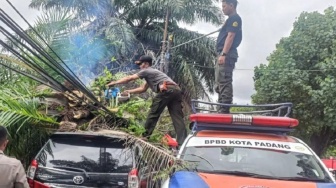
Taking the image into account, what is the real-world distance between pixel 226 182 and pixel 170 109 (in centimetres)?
295

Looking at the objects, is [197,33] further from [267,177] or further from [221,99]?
[267,177]

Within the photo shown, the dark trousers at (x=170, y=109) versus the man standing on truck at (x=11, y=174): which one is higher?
the dark trousers at (x=170, y=109)

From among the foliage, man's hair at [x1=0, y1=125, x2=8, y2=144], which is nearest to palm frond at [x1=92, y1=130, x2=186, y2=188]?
man's hair at [x1=0, y1=125, x2=8, y2=144]

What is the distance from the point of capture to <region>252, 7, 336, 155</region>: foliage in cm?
1819

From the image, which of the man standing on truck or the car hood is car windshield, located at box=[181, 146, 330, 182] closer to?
the car hood

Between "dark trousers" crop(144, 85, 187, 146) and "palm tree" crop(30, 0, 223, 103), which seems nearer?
"dark trousers" crop(144, 85, 187, 146)

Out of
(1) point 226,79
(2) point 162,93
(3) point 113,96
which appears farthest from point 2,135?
(1) point 226,79

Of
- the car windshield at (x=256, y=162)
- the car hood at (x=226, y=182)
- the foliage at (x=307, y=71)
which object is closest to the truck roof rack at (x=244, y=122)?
the car windshield at (x=256, y=162)

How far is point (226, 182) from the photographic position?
480 centimetres

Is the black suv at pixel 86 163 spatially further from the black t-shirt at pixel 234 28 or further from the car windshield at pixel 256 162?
the black t-shirt at pixel 234 28

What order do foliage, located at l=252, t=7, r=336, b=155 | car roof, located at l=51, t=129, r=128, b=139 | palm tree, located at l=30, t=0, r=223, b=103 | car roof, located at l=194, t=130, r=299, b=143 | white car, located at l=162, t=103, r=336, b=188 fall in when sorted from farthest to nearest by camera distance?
palm tree, located at l=30, t=0, r=223, b=103, foliage, located at l=252, t=7, r=336, b=155, car roof, located at l=51, t=129, r=128, b=139, car roof, located at l=194, t=130, r=299, b=143, white car, located at l=162, t=103, r=336, b=188

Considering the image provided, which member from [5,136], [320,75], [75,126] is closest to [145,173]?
[75,126]

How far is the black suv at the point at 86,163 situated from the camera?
5.69 meters

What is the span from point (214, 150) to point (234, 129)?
0.60m
